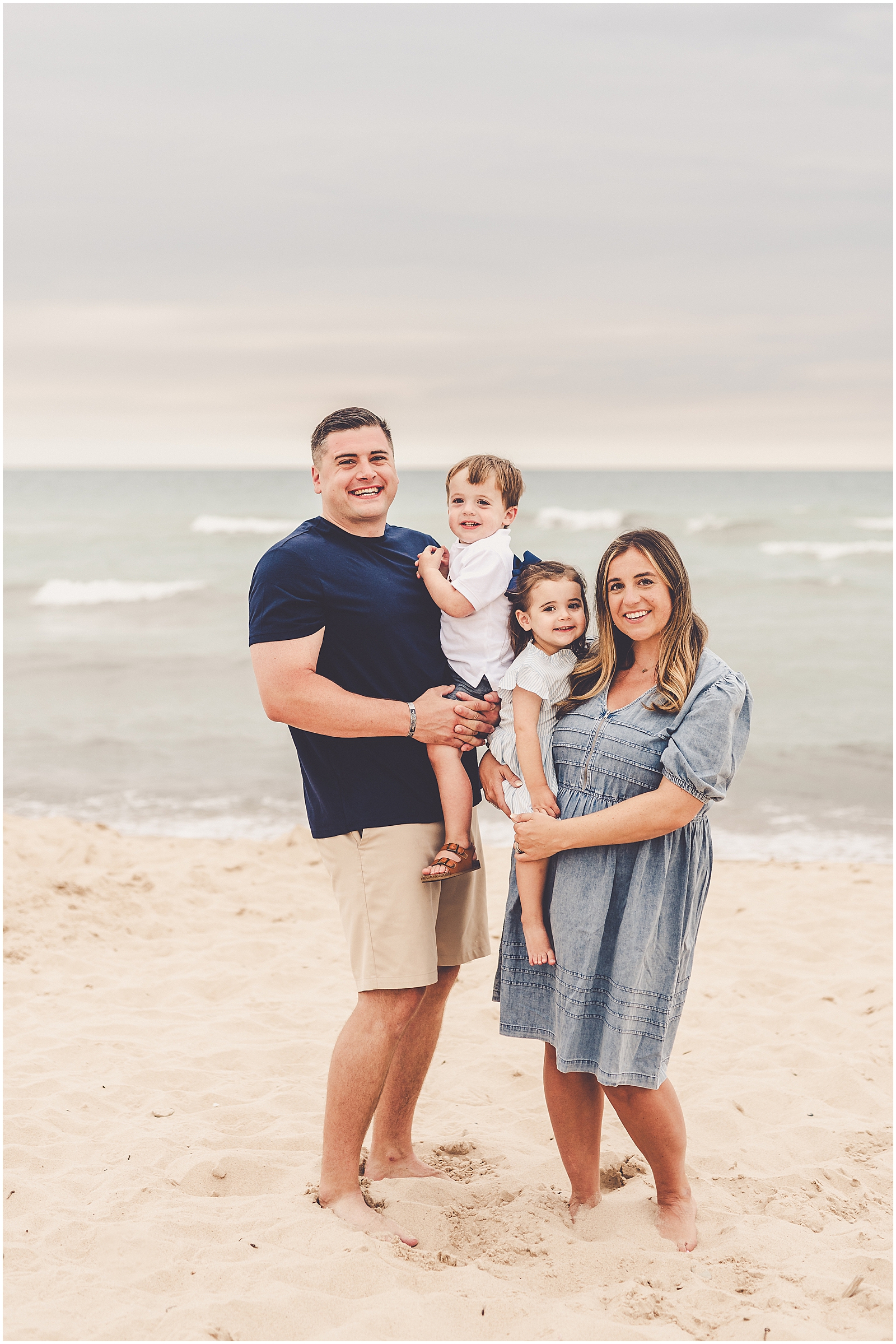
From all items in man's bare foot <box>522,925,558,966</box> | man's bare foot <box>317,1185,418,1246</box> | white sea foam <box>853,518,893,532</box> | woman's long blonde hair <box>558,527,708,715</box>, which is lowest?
man's bare foot <box>317,1185,418,1246</box>

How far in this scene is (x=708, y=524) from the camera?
1394 inches

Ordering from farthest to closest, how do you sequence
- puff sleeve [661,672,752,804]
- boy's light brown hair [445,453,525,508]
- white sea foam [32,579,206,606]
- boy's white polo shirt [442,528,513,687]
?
white sea foam [32,579,206,606]
boy's light brown hair [445,453,525,508]
boy's white polo shirt [442,528,513,687]
puff sleeve [661,672,752,804]

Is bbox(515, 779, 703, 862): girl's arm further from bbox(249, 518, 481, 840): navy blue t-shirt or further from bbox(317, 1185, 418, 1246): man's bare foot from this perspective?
bbox(317, 1185, 418, 1246): man's bare foot

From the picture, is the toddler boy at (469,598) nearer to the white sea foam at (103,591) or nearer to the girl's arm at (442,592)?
the girl's arm at (442,592)

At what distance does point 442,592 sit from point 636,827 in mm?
904

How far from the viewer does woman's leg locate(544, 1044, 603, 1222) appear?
305 centimetres

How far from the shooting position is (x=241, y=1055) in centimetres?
428

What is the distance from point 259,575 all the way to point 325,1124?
5.37ft

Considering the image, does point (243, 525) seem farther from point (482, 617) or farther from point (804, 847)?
point (482, 617)

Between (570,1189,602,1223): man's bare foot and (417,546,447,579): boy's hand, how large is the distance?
A: 1.95m

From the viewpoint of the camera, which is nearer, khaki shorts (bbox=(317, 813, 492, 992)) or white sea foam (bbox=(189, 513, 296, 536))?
khaki shorts (bbox=(317, 813, 492, 992))

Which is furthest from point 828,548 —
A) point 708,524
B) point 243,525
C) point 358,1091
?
point 358,1091

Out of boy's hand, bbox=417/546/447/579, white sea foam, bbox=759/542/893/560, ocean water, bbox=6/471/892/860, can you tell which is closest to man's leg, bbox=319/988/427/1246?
boy's hand, bbox=417/546/447/579

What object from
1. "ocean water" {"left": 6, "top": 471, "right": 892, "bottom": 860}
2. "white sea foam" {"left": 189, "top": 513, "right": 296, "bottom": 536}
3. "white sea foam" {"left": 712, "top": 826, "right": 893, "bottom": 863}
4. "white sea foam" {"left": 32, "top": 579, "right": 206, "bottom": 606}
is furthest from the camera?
"white sea foam" {"left": 189, "top": 513, "right": 296, "bottom": 536}
